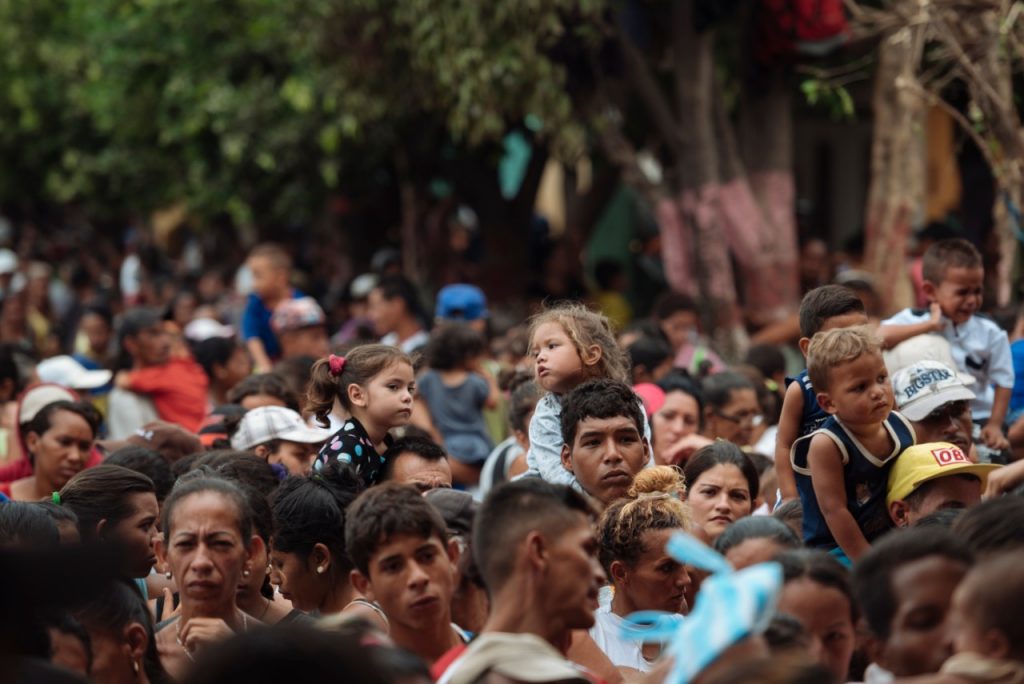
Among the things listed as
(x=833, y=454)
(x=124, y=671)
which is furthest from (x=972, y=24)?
(x=124, y=671)

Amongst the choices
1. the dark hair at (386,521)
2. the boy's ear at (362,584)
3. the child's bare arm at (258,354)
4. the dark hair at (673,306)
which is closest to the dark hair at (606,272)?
the dark hair at (673,306)

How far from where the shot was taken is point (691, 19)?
40.3ft

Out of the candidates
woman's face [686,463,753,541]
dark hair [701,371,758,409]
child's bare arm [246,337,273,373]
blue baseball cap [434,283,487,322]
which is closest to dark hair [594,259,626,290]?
blue baseball cap [434,283,487,322]

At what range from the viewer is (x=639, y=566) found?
5328 mm

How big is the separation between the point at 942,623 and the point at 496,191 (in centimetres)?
1243

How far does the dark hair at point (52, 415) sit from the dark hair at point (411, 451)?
1916 millimetres

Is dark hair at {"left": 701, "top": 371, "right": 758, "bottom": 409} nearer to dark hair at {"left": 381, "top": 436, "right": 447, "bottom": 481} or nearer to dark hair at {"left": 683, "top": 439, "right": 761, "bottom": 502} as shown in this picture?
dark hair at {"left": 683, "top": 439, "right": 761, "bottom": 502}

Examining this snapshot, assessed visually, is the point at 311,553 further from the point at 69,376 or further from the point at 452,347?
the point at 69,376

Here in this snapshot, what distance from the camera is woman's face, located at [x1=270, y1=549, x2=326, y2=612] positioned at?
5.54 m

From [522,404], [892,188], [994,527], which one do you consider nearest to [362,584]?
[994,527]

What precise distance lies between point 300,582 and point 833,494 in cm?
176

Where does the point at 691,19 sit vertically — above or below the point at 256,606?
above

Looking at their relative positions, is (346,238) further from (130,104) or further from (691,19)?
(691,19)

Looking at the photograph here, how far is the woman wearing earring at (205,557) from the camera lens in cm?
514
